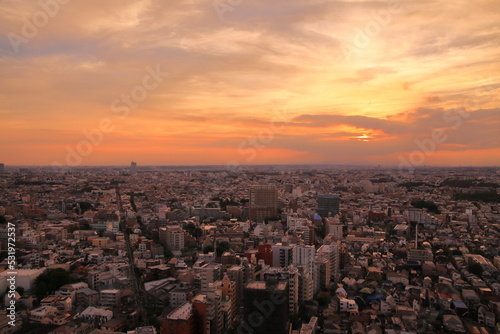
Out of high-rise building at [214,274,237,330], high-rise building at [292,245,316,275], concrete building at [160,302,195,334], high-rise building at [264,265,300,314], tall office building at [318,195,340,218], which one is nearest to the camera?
concrete building at [160,302,195,334]

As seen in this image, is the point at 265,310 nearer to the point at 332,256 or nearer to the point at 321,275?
the point at 321,275

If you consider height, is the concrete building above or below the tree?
above

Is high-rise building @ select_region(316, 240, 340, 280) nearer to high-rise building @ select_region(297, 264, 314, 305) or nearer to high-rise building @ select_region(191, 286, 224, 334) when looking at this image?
high-rise building @ select_region(297, 264, 314, 305)

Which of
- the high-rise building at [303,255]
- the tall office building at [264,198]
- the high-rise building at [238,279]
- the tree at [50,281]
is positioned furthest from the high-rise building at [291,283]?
the tall office building at [264,198]

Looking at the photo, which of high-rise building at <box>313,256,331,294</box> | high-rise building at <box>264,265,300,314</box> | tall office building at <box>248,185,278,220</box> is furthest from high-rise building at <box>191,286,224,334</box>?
tall office building at <box>248,185,278,220</box>

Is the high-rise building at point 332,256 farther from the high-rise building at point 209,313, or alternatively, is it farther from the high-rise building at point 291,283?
the high-rise building at point 209,313

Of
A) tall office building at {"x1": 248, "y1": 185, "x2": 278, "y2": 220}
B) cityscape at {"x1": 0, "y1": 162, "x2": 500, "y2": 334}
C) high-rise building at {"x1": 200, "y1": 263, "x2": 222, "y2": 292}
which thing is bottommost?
cityscape at {"x1": 0, "y1": 162, "x2": 500, "y2": 334}
